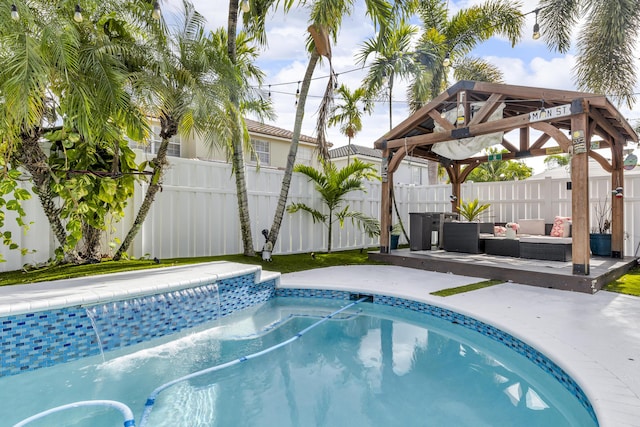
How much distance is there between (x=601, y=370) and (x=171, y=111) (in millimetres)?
6286

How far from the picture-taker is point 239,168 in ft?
25.1

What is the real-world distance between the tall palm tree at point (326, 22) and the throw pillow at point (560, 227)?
5.76 metres

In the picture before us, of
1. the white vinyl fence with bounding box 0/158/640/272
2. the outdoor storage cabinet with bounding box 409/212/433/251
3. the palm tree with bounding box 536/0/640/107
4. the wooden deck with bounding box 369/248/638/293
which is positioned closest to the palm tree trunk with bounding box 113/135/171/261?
the white vinyl fence with bounding box 0/158/640/272

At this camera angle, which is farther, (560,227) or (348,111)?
(348,111)

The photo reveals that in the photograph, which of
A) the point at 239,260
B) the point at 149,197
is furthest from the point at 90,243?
the point at 239,260

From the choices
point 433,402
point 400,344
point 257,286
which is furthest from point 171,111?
point 433,402

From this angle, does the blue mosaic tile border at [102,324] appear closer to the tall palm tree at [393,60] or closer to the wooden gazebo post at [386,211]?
the wooden gazebo post at [386,211]

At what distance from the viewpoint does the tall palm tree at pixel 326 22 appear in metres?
6.83

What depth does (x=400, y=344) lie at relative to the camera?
4051mm

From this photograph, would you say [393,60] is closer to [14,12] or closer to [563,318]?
[563,318]

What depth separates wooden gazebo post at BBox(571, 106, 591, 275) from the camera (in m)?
5.28

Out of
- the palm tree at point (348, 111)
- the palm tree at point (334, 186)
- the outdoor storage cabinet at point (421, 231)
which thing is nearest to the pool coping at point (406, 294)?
the outdoor storage cabinet at point (421, 231)

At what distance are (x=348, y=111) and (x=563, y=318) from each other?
11169 mm

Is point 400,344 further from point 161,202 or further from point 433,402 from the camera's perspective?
point 161,202
